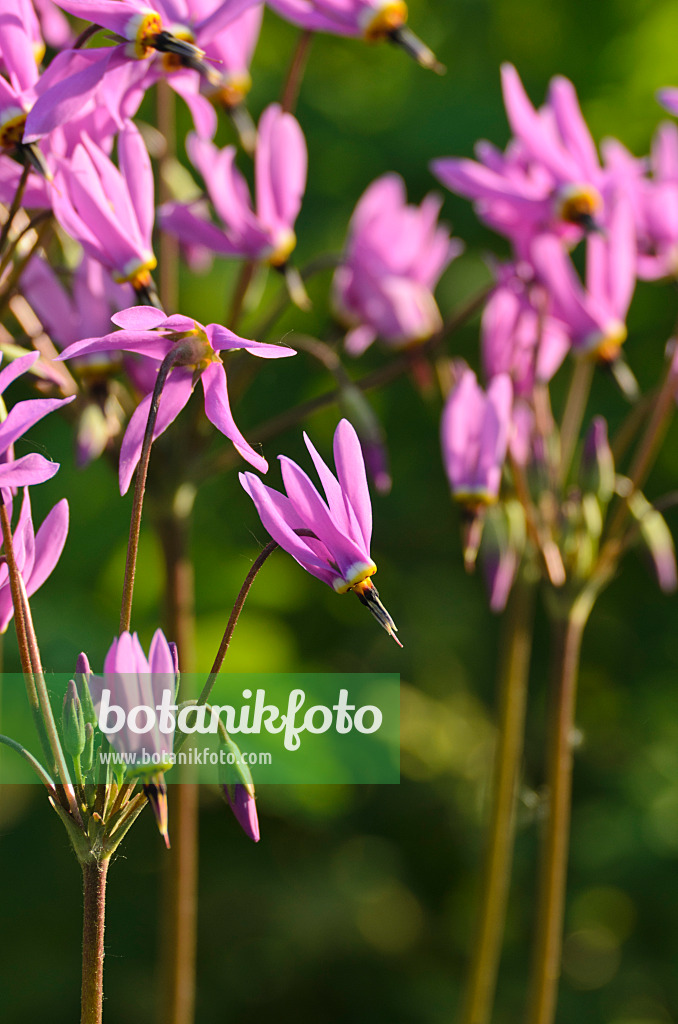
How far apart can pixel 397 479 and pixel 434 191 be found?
2.48ft

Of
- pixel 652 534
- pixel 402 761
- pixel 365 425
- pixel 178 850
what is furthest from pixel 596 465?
pixel 402 761

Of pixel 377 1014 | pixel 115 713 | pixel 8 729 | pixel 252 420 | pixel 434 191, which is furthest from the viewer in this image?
pixel 434 191

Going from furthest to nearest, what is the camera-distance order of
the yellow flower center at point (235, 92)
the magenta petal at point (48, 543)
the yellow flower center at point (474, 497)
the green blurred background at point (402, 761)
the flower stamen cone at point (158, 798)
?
the green blurred background at point (402, 761) → the yellow flower center at point (235, 92) → the yellow flower center at point (474, 497) → the magenta petal at point (48, 543) → the flower stamen cone at point (158, 798)

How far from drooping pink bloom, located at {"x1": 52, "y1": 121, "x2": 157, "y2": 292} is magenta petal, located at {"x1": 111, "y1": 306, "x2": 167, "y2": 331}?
0.18 m

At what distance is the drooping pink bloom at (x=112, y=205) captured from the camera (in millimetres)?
628

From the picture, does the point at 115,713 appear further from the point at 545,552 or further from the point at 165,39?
the point at 545,552

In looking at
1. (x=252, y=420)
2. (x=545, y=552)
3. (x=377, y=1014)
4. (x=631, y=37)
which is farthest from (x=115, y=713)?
(x=631, y=37)

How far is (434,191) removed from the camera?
2408 millimetres

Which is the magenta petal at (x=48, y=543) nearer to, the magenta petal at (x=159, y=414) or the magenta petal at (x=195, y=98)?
the magenta petal at (x=159, y=414)

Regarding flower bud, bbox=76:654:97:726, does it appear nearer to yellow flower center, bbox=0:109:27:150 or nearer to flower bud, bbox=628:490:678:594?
yellow flower center, bbox=0:109:27:150

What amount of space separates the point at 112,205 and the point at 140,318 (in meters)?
0.21

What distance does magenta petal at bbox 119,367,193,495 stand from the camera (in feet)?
1.72

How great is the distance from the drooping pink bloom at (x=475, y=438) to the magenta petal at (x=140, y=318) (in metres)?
0.38

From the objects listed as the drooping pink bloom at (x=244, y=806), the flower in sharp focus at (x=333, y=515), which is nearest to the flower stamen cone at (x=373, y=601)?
the flower in sharp focus at (x=333, y=515)
